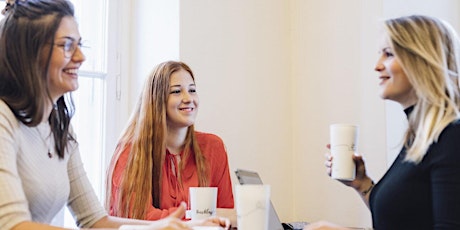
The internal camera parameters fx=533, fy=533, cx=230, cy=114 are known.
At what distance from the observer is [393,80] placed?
4.23 ft

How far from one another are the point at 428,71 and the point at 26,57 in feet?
2.96

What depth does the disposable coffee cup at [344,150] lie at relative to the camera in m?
1.34

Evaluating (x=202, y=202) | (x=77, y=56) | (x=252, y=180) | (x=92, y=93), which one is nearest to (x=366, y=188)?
(x=252, y=180)

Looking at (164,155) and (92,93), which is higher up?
(92,93)

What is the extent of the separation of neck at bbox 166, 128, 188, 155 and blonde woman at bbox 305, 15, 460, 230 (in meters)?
0.84

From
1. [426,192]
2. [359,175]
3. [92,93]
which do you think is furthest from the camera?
[92,93]

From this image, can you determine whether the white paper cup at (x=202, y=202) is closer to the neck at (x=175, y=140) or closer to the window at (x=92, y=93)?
the neck at (x=175, y=140)

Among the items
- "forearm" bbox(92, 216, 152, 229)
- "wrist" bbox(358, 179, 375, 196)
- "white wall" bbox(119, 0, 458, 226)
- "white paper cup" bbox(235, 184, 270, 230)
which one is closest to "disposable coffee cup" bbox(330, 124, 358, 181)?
"wrist" bbox(358, 179, 375, 196)

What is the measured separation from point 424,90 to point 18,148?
2.97 ft

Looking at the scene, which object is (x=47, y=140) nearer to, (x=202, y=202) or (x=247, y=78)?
(x=202, y=202)

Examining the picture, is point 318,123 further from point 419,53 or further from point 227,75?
point 419,53

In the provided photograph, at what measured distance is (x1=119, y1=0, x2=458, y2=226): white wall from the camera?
7.08ft

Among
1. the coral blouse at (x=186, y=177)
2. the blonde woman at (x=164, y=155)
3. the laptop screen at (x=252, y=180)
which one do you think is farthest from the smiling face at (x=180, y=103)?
the laptop screen at (x=252, y=180)

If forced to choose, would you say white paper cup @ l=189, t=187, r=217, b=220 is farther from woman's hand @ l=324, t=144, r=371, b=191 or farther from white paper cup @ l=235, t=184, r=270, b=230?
woman's hand @ l=324, t=144, r=371, b=191
